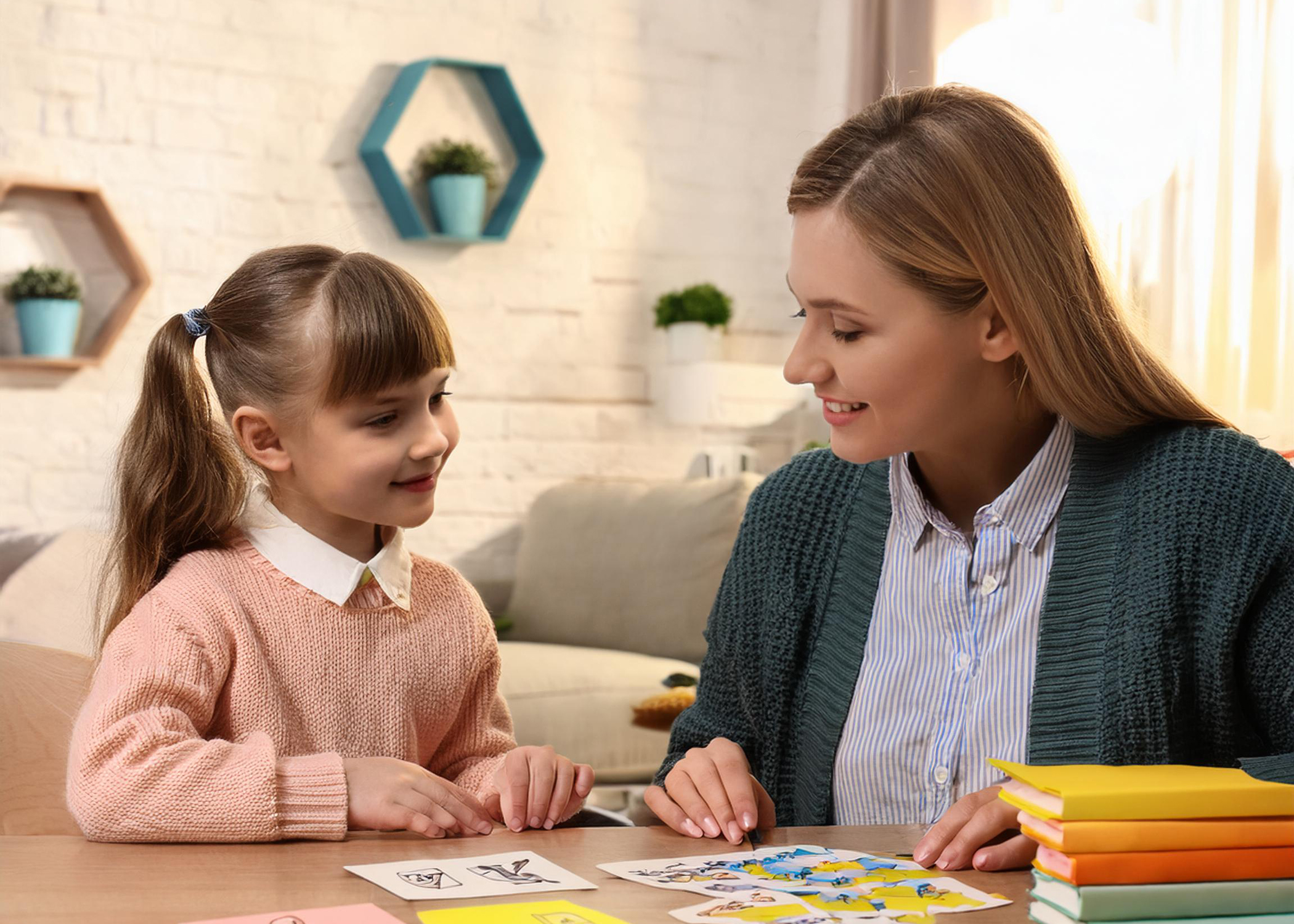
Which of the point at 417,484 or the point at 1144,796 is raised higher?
the point at 417,484

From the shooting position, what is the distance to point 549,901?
817mm

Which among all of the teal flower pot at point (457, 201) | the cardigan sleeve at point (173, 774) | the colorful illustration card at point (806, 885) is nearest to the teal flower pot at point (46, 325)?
the teal flower pot at point (457, 201)

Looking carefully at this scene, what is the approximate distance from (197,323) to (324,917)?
727 mm

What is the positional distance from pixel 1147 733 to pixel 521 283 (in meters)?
3.16

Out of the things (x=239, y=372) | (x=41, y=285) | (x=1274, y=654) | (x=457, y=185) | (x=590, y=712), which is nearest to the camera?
(x=1274, y=654)

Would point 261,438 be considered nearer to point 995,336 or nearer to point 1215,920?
point 995,336

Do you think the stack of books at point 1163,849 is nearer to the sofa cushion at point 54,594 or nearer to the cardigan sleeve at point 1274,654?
the cardigan sleeve at point 1274,654

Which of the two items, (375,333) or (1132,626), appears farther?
(375,333)

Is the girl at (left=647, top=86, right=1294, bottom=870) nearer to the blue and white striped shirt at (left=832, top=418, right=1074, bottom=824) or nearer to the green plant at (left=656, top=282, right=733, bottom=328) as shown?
the blue and white striped shirt at (left=832, top=418, right=1074, bottom=824)

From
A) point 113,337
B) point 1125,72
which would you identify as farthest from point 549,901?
point 113,337

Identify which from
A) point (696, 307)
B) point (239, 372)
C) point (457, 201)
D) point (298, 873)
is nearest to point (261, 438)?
point (239, 372)

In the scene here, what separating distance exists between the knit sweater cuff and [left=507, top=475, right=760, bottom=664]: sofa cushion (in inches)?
91.4

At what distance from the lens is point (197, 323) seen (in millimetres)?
1312

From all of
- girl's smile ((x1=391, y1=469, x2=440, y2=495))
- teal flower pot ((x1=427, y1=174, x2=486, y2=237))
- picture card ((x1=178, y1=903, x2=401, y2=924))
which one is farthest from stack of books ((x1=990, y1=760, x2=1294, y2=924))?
teal flower pot ((x1=427, y1=174, x2=486, y2=237))
